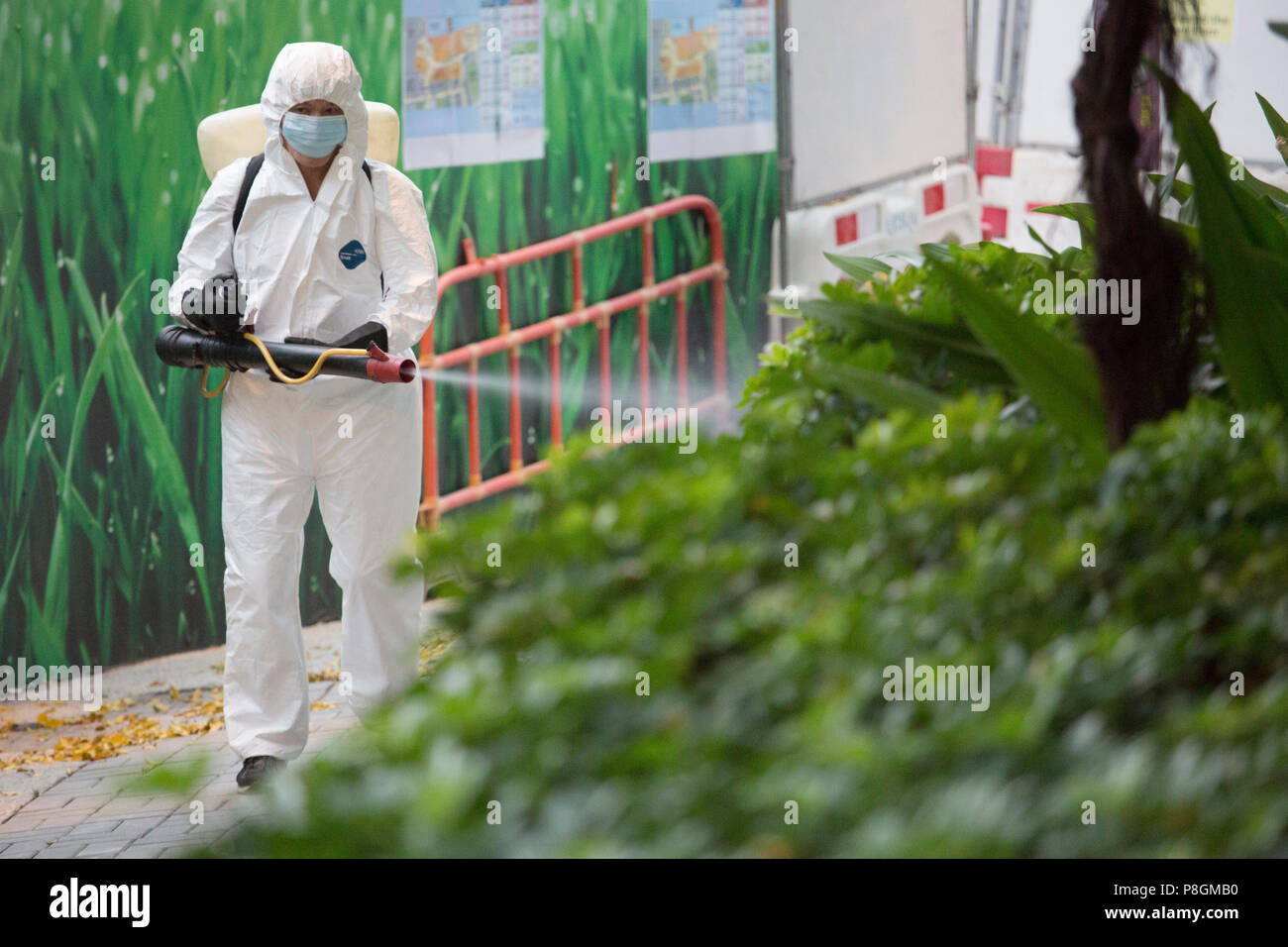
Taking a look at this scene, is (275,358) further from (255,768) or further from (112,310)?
(112,310)

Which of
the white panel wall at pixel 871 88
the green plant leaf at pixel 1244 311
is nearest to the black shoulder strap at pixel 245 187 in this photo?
the green plant leaf at pixel 1244 311

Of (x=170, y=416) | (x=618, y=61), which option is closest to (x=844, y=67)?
(x=618, y=61)

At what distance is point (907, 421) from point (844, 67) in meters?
5.71

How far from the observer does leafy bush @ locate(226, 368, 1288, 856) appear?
1.18 metres

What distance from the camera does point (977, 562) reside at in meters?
1.58

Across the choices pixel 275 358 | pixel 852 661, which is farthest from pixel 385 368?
pixel 852 661

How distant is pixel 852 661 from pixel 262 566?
3249 mm

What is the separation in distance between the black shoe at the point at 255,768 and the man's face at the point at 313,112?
1.72 meters

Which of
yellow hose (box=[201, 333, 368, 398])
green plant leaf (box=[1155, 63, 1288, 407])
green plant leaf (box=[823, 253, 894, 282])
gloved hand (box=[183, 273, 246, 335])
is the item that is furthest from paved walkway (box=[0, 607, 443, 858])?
green plant leaf (box=[1155, 63, 1288, 407])

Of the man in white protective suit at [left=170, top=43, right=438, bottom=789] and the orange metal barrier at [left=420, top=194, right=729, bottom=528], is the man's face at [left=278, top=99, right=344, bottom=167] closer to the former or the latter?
the man in white protective suit at [left=170, top=43, right=438, bottom=789]

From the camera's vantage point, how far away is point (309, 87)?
4.30m

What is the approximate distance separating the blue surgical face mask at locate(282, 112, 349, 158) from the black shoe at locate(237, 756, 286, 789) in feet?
5.71

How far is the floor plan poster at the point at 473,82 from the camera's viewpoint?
6.12m
